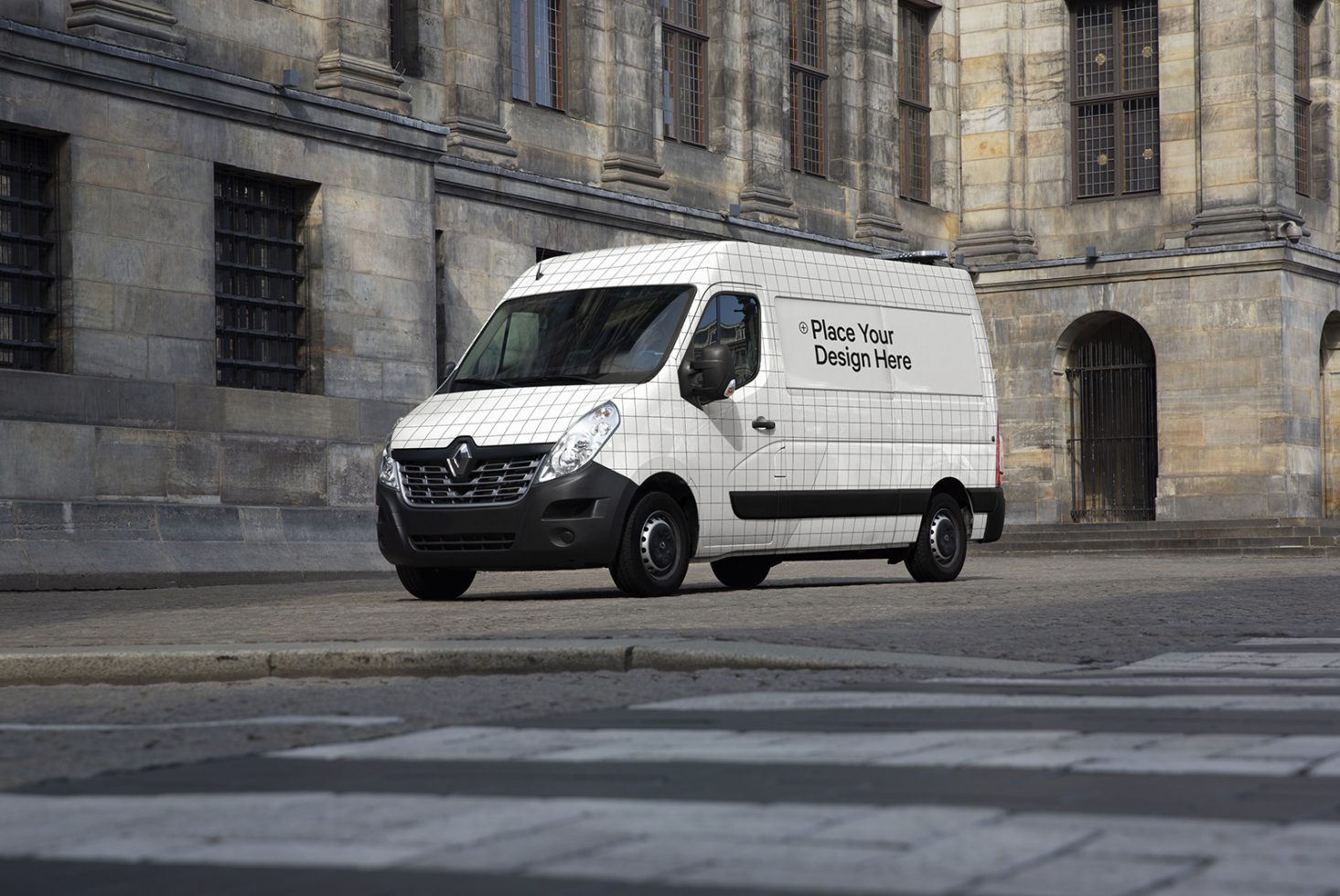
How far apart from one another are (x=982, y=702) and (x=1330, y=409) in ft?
103

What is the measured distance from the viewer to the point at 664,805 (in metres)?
4.62

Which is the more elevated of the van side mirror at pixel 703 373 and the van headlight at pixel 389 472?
the van side mirror at pixel 703 373

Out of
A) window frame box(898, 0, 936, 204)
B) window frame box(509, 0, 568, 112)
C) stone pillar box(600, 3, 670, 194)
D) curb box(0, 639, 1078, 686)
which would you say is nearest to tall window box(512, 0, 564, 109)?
window frame box(509, 0, 568, 112)

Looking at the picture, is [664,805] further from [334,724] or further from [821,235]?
[821,235]

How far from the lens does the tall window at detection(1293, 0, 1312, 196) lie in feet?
120

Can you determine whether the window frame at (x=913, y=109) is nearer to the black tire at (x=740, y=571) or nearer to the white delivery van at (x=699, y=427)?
the white delivery van at (x=699, y=427)

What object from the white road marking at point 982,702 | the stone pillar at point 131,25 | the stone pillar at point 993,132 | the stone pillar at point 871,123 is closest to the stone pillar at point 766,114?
the stone pillar at point 871,123

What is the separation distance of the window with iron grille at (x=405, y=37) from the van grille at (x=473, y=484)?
10.9 meters

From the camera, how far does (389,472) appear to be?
15281 mm

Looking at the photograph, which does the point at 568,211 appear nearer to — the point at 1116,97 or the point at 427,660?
the point at 1116,97

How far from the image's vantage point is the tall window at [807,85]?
33.0 meters

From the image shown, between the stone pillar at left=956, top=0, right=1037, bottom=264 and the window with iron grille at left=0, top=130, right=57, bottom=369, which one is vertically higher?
the stone pillar at left=956, top=0, right=1037, bottom=264

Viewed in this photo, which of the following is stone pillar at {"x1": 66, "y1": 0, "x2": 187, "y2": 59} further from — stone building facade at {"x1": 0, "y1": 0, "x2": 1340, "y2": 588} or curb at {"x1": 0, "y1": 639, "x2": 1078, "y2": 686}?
curb at {"x1": 0, "y1": 639, "x2": 1078, "y2": 686}

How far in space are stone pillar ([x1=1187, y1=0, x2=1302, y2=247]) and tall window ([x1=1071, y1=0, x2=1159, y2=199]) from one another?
47.8 inches
